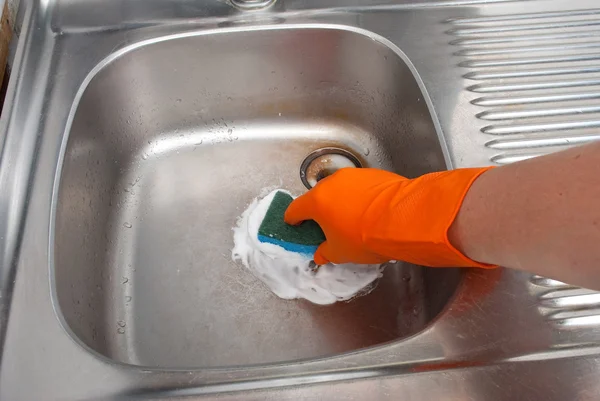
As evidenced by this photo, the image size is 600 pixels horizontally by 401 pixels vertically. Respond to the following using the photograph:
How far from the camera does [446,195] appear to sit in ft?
1.92

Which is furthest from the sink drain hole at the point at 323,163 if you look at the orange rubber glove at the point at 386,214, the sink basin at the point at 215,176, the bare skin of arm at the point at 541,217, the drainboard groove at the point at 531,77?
the bare skin of arm at the point at 541,217

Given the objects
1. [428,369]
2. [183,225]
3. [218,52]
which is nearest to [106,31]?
[218,52]

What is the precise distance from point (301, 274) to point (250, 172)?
0.25 m

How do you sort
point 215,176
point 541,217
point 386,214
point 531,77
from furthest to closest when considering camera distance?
1. point 215,176
2. point 531,77
3. point 386,214
4. point 541,217

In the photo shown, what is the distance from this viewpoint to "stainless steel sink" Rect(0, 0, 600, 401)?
58 centimetres

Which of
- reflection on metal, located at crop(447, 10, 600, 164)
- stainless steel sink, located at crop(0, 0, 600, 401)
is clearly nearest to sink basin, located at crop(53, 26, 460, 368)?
stainless steel sink, located at crop(0, 0, 600, 401)

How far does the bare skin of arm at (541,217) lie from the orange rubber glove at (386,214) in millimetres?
25

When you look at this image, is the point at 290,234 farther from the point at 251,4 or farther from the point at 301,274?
the point at 251,4

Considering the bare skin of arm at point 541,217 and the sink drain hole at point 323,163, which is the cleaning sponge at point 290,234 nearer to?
the sink drain hole at point 323,163

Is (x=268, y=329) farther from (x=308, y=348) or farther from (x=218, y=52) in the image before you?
(x=218, y=52)

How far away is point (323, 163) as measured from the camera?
102 cm

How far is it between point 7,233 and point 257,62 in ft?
1.71

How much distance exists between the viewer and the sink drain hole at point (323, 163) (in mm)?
1000

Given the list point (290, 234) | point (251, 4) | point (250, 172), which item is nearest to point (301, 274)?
point (290, 234)
